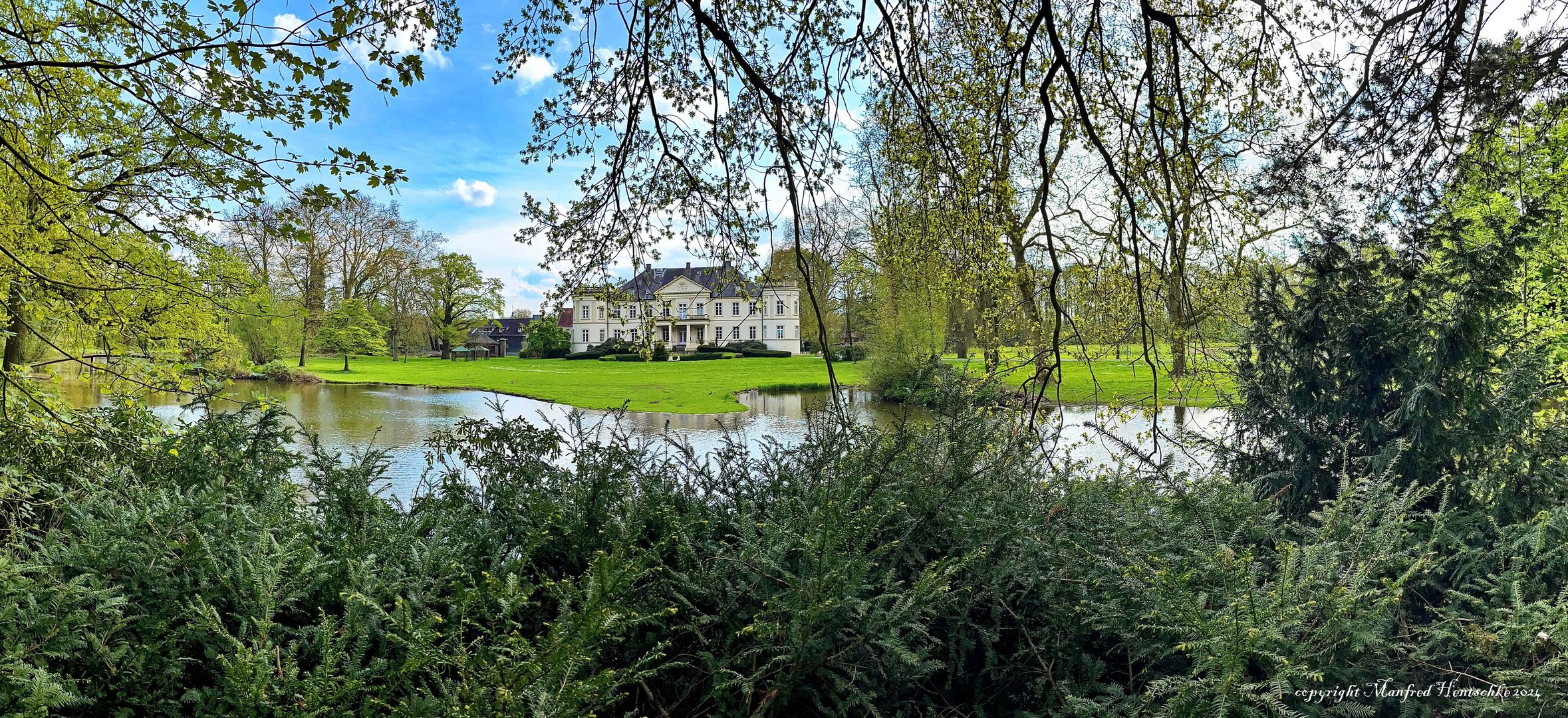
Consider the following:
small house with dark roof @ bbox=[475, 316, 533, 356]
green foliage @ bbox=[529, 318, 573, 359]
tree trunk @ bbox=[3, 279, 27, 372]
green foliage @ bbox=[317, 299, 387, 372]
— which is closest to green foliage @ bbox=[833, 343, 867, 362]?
green foliage @ bbox=[529, 318, 573, 359]

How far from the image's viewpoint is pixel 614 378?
995 inches

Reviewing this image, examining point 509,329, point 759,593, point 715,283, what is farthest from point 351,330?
point 759,593

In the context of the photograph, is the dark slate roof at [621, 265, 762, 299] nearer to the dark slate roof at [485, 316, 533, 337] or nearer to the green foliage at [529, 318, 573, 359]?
the green foliage at [529, 318, 573, 359]

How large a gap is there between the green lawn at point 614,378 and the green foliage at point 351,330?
110 cm

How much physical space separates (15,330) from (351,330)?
26.8 meters

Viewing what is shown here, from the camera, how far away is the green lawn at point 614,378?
18.4 metres

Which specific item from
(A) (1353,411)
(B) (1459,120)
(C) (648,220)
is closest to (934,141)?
(C) (648,220)

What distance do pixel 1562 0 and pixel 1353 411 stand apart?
108 inches

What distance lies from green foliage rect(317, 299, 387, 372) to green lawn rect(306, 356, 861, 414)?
1.10m

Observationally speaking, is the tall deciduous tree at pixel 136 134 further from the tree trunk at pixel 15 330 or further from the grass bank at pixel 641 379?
the grass bank at pixel 641 379

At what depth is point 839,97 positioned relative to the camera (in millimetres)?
3680

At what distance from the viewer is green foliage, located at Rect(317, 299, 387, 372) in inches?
1172

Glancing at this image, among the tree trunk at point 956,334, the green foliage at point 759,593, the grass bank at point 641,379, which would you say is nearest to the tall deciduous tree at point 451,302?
the grass bank at point 641,379

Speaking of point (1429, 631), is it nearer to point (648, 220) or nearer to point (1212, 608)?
point (1212, 608)
